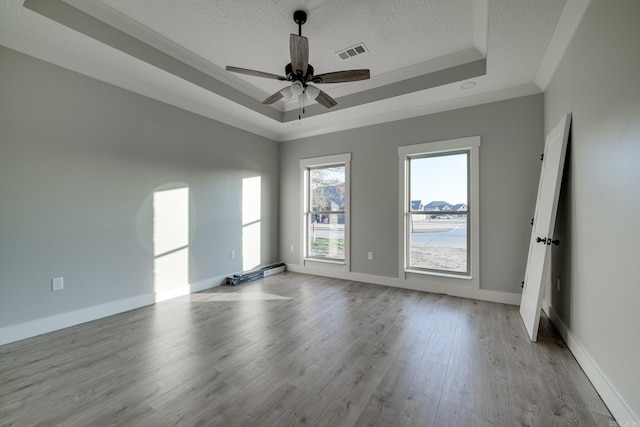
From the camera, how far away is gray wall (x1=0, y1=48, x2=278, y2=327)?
2457 millimetres

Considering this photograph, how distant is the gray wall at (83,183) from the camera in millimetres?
2457

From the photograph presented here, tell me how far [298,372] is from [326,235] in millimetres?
3335

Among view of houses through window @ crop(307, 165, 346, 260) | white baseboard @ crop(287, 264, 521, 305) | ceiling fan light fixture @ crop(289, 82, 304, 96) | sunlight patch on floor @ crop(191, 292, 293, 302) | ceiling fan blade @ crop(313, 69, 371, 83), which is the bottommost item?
sunlight patch on floor @ crop(191, 292, 293, 302)

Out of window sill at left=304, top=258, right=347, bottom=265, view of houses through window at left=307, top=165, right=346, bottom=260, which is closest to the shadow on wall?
window sill at left=304, top=258, right=347, bottom=265

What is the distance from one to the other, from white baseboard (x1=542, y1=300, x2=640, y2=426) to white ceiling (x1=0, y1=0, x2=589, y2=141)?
2.62 metres

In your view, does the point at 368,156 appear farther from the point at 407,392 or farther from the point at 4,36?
the point at 4,36

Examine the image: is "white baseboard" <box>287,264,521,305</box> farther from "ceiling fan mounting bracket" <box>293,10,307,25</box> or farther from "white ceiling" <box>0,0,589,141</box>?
"ceiling fan mounting bracket" <box>293,10,307,25</box>

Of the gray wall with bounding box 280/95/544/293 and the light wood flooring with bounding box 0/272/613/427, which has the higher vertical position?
the gray wall with bounding box 280/95/544/293

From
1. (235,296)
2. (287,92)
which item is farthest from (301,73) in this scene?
(235,296)

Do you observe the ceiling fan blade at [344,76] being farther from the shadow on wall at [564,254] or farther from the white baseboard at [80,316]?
the white baseboard at [80,316]

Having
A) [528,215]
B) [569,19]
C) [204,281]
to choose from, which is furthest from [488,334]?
[204,281]

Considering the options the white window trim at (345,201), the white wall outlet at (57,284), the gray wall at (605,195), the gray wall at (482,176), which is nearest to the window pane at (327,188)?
the white window trim at (345,201)

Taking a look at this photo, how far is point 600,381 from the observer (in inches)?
67.3

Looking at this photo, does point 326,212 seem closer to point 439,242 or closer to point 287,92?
point 439,242
